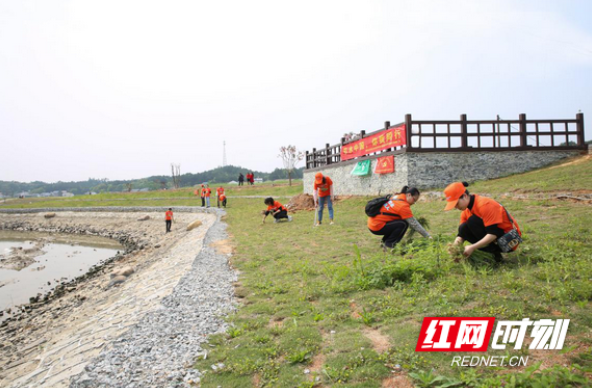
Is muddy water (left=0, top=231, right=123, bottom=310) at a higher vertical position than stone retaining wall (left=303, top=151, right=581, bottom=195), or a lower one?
lower

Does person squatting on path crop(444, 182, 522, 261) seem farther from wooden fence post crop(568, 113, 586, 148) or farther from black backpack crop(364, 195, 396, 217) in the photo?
wooden fence post crop(568, 113, 586, 148)

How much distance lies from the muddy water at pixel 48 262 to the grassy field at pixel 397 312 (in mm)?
10144

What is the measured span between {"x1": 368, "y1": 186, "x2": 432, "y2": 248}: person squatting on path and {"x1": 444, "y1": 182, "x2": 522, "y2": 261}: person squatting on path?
4.89ft

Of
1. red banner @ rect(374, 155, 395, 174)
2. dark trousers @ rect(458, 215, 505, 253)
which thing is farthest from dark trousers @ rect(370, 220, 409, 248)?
red banner @ rect(374, 155, 395, 174)

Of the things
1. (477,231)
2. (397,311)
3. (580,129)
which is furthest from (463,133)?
(397,311)

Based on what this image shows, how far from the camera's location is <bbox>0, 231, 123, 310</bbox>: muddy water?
12094mm

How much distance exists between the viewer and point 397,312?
3.89 m

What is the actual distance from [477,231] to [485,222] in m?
0.18

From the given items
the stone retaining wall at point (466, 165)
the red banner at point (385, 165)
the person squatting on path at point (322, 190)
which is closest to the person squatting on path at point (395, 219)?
the person squatting on path at point (322, 190)

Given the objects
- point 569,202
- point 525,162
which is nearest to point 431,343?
point 569,202

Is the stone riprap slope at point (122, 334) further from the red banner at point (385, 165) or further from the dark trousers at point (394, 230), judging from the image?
the red banner at point (385, 165)

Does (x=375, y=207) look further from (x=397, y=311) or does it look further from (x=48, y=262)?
(x=48, y=262)

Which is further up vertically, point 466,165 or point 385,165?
point 385,165

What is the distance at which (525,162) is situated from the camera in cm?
1555
